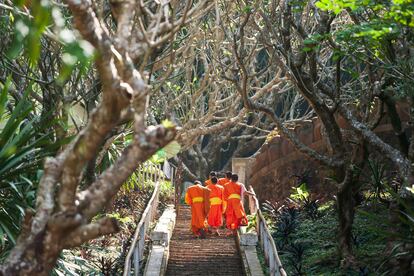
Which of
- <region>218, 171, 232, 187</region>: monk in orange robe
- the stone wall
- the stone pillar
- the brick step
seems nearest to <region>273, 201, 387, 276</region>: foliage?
the brick step

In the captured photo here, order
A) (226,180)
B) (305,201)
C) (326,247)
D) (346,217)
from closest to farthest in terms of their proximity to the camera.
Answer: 1. (346,217)
2. (326,247)
3. (226,180)
4. (305,201)

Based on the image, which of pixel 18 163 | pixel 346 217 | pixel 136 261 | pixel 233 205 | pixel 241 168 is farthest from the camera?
pixel 241 168

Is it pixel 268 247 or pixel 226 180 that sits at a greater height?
pixel 226 180

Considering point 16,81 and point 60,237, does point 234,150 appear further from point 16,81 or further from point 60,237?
point 60,237

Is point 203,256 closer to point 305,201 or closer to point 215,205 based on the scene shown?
point 215,205

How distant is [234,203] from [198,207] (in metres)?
0.71

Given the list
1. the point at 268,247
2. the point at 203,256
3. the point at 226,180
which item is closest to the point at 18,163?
the point at 268,247

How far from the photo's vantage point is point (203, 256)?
16.1 meters

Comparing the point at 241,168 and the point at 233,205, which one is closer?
the point at 233,205

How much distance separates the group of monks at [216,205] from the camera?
17.6 metres

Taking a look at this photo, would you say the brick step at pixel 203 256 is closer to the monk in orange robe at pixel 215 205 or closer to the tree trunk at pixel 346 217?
the monk in orange robe at pixel 215 205

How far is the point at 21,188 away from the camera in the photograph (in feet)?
33.8

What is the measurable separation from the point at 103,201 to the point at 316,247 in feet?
33.7

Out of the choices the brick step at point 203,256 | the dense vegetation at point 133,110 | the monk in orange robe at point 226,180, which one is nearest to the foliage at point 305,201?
the dense vegetation at point 133,110
